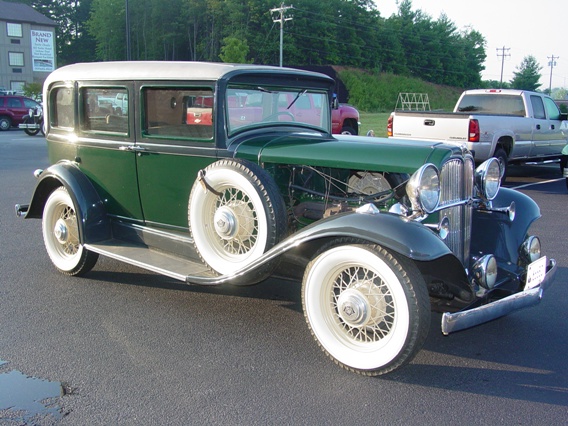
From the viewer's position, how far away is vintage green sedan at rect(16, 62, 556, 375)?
3350 millimetres

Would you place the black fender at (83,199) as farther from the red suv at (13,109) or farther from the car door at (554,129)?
the red suv at (13,109)

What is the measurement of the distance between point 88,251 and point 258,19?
204 feet

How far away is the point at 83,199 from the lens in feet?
16.4

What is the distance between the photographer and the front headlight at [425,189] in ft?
11.3

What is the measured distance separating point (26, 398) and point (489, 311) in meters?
2.67

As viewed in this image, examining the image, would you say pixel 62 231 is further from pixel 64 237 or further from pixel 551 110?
pixel 551 110

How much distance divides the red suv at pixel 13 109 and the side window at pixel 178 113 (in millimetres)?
23865

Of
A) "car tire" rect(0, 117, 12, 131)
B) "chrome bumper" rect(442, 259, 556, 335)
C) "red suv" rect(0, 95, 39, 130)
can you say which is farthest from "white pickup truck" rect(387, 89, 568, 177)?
"car tire" rect(0, 117, 12, 131)

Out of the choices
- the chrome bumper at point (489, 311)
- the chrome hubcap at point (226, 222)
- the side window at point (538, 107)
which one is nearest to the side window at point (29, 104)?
the side window at point (538, 107)

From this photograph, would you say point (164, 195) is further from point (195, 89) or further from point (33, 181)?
point (33, 181)

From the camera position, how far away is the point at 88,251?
5.04 metres

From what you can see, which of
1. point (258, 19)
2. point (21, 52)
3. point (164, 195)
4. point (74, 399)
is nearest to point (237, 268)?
point (164, 195)

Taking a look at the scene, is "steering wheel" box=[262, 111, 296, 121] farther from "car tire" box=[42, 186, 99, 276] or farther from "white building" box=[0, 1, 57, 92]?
"white building" box=[0, 1, 57, 92]

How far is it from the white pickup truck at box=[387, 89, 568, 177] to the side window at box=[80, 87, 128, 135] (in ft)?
18.8
